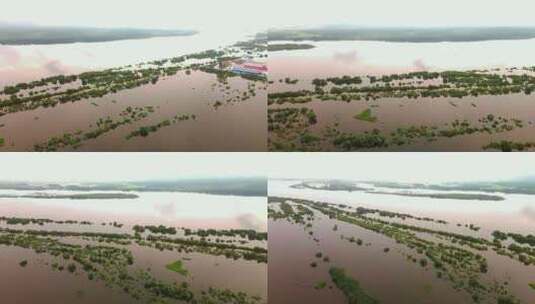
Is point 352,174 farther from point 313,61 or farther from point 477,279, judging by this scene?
point 477,279

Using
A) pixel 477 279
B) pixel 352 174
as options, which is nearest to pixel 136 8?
pixel 352 174

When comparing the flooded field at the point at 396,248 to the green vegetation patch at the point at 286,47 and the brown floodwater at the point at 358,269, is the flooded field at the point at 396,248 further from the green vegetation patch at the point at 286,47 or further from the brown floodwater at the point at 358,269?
the green vegetation patch at the point at 286,47

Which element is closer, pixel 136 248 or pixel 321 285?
pixel 321 285

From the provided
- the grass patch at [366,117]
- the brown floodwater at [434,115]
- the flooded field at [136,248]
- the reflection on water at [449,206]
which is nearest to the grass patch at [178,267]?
the flooded field at [136,248]

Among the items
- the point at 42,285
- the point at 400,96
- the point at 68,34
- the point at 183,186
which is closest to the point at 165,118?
the point at 183,186

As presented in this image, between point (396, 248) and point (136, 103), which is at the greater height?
point (136, 103)

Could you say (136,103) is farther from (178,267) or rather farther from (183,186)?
(178,267)

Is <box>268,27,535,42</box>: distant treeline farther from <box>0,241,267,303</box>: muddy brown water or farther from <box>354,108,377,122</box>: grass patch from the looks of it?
<box>0,241,267,303</box>: muddy brown water
